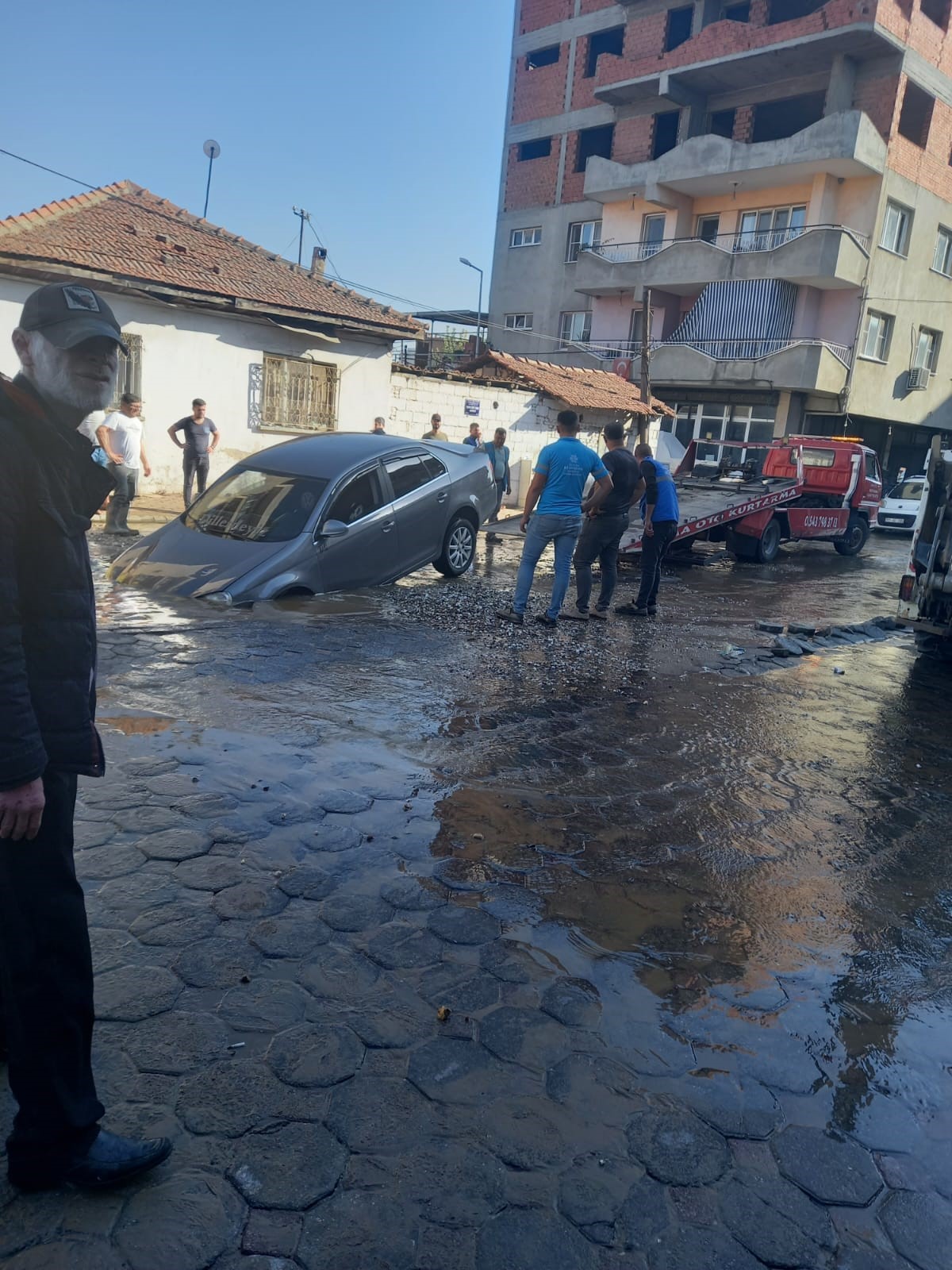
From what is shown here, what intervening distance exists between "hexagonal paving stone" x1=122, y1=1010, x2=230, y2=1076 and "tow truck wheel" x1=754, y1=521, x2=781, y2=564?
49.5 feet

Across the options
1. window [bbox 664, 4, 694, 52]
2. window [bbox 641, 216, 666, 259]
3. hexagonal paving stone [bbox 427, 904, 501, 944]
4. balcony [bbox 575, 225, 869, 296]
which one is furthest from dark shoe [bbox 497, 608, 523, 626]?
window [bbox 664, 4, 694, 52]

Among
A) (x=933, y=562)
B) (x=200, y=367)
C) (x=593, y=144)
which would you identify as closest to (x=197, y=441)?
(x=200, y=367)

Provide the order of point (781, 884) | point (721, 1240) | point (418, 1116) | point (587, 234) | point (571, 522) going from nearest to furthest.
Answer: point (721, 1240) → point (418, 1116) → point (781, 884) → point (571, 522) → point (587, 234)

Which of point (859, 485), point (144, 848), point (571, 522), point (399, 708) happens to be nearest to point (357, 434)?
Answer: point (571, 522)

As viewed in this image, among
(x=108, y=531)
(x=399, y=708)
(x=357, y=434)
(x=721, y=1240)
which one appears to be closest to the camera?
(x=721, y=1240)

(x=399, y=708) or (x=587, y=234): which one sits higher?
(x=587, y=234)

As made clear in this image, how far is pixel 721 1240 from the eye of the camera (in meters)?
2.12

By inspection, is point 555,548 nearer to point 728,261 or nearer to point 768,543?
point 768,543

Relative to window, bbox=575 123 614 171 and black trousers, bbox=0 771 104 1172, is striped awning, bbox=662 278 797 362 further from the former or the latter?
black trousers, bbox=0 771 104 1172

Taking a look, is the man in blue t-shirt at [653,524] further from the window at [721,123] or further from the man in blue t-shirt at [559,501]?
the window at [721,123]

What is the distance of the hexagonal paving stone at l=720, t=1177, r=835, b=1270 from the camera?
6.91 feet

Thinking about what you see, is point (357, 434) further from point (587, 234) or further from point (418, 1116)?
point (587, 234)

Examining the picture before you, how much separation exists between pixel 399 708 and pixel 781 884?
9.06 ft

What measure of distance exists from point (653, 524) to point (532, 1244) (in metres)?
8.52
